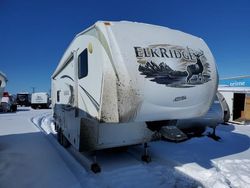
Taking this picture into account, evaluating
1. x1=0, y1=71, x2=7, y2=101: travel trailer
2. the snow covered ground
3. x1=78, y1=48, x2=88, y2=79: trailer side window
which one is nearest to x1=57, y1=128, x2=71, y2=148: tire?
the snow covered ground

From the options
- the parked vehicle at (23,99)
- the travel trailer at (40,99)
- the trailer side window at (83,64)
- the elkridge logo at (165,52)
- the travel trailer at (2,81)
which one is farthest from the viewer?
the parked vehicle at (23,99)

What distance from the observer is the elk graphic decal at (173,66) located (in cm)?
339

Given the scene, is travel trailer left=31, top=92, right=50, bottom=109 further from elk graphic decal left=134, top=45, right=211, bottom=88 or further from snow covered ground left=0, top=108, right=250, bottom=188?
elk graphic decal left=134, top=45, right=211, bottom=88

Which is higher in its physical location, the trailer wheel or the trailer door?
the trailer door

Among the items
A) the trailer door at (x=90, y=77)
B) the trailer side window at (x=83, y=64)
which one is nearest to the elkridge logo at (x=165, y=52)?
the trailer door at (x=90, y=77)

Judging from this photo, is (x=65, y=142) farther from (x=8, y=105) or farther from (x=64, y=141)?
(x=8, y=105)

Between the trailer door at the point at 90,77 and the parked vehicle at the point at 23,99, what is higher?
the trailer door at the point at 90,77

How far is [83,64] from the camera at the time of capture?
13.9 feet

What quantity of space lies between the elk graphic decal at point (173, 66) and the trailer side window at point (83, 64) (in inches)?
45.3

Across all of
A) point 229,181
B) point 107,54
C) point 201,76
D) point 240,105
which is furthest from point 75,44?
point 240,105

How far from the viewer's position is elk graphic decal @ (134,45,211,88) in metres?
3.39

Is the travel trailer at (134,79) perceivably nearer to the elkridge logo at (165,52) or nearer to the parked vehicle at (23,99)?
the elkridge logo at (165,52)

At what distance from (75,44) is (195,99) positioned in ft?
8.89

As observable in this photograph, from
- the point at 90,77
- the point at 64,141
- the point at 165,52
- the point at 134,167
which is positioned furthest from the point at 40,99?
the point at 165,52
